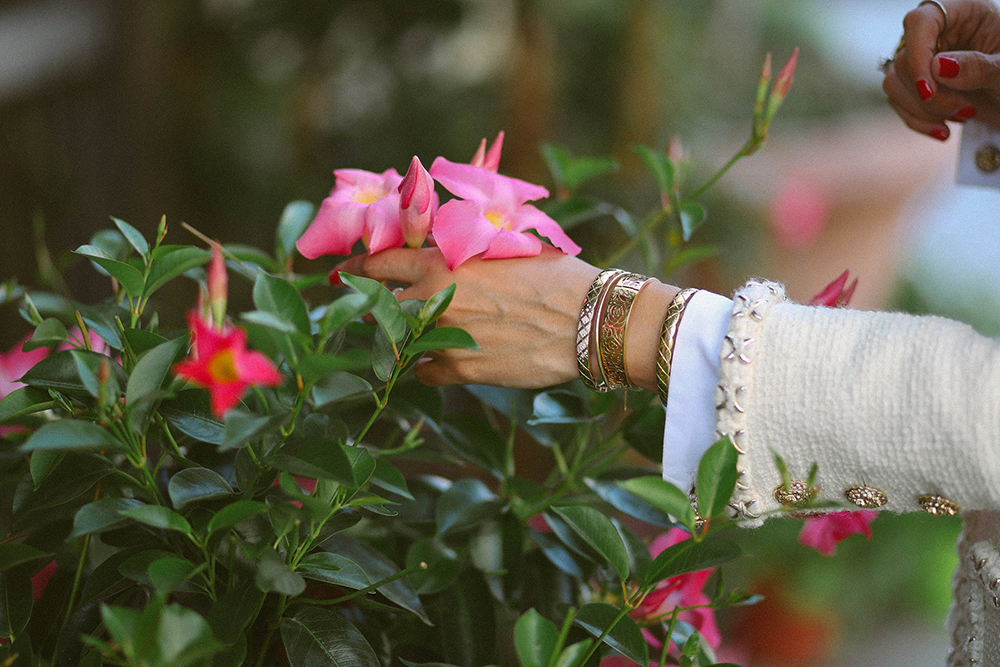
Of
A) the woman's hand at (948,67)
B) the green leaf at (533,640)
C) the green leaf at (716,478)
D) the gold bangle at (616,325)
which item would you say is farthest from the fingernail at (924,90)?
the green leaf at (533,640)

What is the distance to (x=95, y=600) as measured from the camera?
0.44 meters

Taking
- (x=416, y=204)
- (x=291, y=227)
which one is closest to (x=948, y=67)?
(x=416, y=204)

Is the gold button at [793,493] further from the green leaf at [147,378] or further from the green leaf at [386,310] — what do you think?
the green leaf at [147,378]

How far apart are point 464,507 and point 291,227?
28 cm

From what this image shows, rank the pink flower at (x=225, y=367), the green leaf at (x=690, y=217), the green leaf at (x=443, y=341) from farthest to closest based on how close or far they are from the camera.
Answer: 1. the green leaf at (x=690, y=217)
2. the green leaf at (x=443, y=341)
3. the pink flower at (x=225, y=367)

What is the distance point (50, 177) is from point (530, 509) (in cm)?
185

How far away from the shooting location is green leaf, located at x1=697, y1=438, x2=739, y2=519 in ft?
1.28

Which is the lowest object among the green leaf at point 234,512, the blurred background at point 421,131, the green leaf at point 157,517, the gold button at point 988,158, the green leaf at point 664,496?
the blurred background at point 421,131

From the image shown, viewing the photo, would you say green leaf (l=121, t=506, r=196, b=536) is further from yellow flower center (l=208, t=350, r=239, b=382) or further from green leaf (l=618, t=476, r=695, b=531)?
green leaf (l=618, t=476, r=695, b=531)

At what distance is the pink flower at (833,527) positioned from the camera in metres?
0.60

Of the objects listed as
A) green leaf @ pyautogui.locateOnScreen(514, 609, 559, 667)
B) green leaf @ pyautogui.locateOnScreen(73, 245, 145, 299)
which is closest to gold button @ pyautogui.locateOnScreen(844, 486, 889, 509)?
green leaf @ pyautogui.locateOnScreen(514, 609, 559, 667)

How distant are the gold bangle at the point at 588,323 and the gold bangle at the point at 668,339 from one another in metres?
0.04

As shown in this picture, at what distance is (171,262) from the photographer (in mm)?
486

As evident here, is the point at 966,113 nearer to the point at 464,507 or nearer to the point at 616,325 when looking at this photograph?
the point at 616,325
